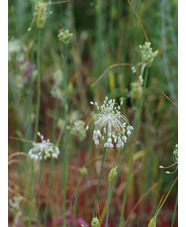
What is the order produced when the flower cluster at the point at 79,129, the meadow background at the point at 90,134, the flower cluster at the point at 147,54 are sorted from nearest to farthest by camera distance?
the flower cluster at the point at 147,54 < the flower cluster at the point at 79,129 < the meadow background at the point at 90,134

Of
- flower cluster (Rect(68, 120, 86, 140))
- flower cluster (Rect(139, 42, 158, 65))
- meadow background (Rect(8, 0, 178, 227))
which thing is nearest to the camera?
flower cluster (Rect(139, 42, 158, 65))

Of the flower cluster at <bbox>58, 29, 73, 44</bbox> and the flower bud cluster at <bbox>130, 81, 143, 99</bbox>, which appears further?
the flower bud cluster at <bbox>130, 81, 143, 99</bbox>

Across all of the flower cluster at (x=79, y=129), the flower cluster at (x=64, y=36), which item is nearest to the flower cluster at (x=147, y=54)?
the flower cluster at (x=64, y=36)

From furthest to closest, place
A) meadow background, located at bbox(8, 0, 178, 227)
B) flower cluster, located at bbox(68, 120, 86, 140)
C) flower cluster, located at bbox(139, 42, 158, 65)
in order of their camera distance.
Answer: meadow background, located at bbox(8, 0, 178, 227) < flower cluster, located at bbox(68, 120, 86, 140) < flower cluster, located at bbox(139, 42, 158, 65)

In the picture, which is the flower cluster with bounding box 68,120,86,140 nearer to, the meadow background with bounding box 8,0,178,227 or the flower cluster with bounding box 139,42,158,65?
the meadow background with bounding box 8,0,178,227

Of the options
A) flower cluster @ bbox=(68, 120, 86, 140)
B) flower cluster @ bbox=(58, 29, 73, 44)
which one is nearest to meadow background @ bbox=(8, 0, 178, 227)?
flower cluster @ bbox=(68, 120, 86, 140)

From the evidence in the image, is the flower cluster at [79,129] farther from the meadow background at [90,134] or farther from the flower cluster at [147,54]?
the flower cluster at [147,54]

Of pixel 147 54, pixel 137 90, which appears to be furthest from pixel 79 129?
pixel 147 54

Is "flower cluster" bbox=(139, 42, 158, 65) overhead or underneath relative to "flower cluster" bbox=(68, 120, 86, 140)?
overhead
